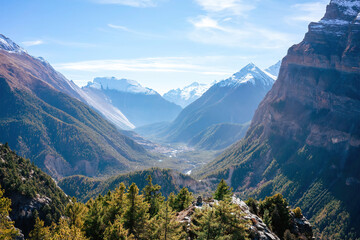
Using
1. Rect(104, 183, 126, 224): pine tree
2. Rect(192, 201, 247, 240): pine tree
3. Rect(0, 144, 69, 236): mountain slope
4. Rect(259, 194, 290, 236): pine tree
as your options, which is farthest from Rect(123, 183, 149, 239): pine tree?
Rect(0, 144, 69, 236): mountain slope

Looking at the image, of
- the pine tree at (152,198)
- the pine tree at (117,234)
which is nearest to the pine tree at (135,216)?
the pine tree at (117,234)

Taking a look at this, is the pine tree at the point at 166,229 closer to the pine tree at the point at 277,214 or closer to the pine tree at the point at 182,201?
the pine tree at the point at 277,214

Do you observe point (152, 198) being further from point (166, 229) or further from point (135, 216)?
point (166, 229)

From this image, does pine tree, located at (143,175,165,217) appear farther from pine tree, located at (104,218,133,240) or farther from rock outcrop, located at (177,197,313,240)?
pine tree, located at (104,218,133,240)

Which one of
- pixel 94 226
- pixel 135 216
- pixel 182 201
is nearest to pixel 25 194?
pixel 94 226

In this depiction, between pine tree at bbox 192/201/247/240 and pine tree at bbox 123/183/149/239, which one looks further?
pine tree at bbox 123/183/149/239

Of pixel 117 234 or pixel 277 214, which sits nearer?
pixel 117 234

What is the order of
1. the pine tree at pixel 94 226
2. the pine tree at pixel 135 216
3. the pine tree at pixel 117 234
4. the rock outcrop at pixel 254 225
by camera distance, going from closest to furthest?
the pine tree at pixel 117 234 < the rock outcrop at pixel 254 225 < the pine tree at pixel 135 216 < the pine tree at pixel 94 226

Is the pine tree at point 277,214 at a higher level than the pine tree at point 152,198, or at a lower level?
lower
